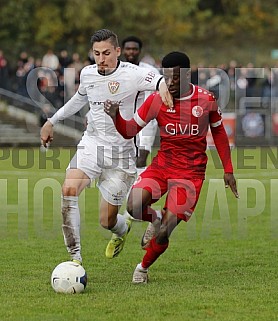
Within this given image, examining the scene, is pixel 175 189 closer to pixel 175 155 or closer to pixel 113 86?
pixel 175 155

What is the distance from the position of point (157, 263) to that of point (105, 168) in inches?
47.2

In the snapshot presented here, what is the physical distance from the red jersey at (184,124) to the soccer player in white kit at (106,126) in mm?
365

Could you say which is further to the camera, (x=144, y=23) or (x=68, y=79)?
(x=144, y=23)

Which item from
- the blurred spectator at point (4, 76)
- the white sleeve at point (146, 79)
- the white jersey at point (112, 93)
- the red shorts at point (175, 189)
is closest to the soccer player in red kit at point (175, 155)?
the red shorts at point (175, 189)

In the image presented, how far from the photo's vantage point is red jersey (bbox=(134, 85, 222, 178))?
358 inches

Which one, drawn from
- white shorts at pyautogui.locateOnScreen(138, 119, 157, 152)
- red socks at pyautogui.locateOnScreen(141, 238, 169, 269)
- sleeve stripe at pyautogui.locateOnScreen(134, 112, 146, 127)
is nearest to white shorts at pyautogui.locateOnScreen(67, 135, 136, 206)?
sleeve stripe at pyautogui.locateOnScreen(134, 112, 146, 127)

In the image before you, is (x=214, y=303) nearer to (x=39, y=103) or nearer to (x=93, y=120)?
(x=93, y=120)

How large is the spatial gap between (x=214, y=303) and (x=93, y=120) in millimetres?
2742

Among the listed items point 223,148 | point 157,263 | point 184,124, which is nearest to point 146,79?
point 184,124

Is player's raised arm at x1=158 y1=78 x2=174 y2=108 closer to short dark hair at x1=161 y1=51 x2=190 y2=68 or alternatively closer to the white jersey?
short dark hair at x1=161 y1=51 x2=190 y2=68

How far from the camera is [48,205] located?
15523mm

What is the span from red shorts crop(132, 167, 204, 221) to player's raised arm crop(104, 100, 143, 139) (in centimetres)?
45

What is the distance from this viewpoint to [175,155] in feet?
30.0

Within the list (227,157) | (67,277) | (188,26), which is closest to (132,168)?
(227,157)
